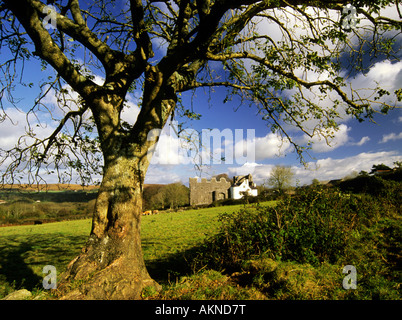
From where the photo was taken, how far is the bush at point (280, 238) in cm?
504

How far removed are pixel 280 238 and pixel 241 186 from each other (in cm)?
5659

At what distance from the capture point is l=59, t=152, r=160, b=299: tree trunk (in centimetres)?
338

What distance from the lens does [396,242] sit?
598 centimetres

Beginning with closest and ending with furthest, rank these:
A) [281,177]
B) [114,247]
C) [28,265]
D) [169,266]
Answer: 1. [114,247]
2. [169,266]
3. [28,265]
4. [281,177]

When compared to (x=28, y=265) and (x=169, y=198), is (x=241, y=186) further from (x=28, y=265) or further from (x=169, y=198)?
(x=28, y=265)

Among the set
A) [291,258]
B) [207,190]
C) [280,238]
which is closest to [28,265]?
[280,238]

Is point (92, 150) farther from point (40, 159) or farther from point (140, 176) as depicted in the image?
point (140, 176)

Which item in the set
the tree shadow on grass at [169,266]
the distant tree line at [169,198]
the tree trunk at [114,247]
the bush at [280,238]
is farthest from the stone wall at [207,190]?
the tree trunk at [114,247]

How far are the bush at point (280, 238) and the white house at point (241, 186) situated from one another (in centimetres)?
5287

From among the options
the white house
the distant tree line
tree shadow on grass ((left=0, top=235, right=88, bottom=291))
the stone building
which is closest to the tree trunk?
tree shadow on grass ((left=0, top=235, right=88, bottom=291))

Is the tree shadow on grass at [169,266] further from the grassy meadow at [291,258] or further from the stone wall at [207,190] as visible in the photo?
the stone wall at [207,190]

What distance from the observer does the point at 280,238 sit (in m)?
5.12
